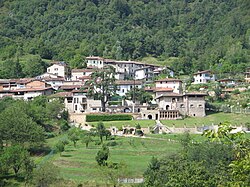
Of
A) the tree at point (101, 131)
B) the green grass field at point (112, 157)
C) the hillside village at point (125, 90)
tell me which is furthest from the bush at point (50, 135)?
the hillside village at point (125, 90)

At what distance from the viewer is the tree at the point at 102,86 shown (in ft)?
212

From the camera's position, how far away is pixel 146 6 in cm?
15888

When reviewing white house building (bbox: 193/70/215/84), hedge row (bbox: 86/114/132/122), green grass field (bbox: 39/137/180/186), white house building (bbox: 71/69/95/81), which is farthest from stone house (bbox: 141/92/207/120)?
white house building (bbox: 71/69/95/81)

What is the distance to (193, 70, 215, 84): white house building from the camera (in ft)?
264

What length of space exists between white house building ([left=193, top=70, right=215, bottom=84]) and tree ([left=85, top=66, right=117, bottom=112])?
18.9m

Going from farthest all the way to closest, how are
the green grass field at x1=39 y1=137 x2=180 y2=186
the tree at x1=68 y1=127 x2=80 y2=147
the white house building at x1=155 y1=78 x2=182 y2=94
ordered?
the white house building at x1=155 y1=78 x2=182 y2=94
the tree at x1=68 y1=127 x2=80 y2=147
the green grass field at x1=39 y1=137 x2=180 y2=186

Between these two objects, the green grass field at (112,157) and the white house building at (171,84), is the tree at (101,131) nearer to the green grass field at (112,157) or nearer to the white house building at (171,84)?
the green grass field at (112,157)

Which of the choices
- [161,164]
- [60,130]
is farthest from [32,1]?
[161,164]

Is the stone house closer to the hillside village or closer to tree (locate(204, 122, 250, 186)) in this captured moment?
the hillside village

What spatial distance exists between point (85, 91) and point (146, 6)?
97324 millimetres

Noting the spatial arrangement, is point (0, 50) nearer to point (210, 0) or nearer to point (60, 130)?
point (60, 130)

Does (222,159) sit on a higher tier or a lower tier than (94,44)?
lower

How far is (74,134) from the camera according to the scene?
173ft

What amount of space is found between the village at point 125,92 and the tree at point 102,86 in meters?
0.93
